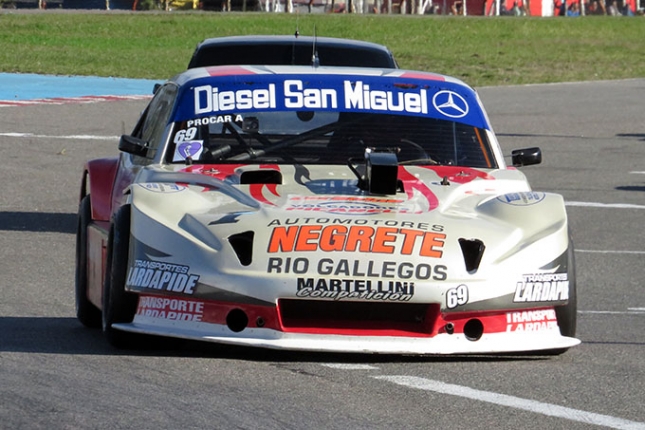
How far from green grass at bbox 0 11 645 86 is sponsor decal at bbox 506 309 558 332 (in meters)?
25.5

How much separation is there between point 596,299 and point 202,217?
3.36 meters

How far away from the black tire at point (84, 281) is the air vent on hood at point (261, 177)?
970mm

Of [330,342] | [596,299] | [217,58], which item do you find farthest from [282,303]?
[217,58]

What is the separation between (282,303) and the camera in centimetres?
601

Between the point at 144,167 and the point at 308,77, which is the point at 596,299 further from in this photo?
the point at 144,167

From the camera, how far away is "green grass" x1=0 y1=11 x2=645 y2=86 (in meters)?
36.4

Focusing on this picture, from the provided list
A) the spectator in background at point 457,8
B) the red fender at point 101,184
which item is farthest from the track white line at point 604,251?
the spectator in background at point 457,8

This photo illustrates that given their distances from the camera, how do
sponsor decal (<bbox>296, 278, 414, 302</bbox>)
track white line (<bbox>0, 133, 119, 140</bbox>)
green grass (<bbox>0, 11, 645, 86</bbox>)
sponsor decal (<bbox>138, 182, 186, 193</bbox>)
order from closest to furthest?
sponsor decal (<bbox>296, 278, 414, 302</bbox>), sponsor decal (<bbox>138, 182, 186, 193</bbox>), track white line (<bbox>0, 133, 119, 140</bbox>), green grass (<bbox>0, 11, 645, 86</bbox>)

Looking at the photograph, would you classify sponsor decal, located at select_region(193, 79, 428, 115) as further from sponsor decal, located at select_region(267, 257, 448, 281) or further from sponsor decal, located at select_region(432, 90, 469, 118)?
sponsor decal, located at select_region(267, 257, 448, 281)

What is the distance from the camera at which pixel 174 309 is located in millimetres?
6102

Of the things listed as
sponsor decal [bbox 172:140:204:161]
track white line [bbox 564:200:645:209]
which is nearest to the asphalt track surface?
sponsor decal [bbox 172:140:204:161]

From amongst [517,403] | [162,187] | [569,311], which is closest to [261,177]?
[162,187]

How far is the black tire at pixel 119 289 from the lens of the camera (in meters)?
6.23

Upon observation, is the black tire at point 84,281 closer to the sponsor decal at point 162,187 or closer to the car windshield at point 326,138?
the car windshield at point 326,138
